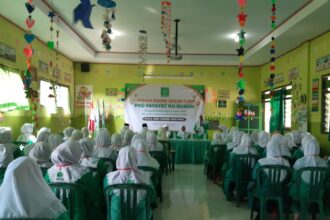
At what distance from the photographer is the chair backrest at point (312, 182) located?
12.2 ft

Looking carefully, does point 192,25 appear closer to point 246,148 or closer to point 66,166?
point 246,148

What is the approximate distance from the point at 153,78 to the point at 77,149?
8.61m

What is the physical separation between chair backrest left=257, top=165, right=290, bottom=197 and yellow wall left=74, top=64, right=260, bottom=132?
756cm

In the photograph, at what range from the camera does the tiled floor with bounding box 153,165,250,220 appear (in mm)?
4492

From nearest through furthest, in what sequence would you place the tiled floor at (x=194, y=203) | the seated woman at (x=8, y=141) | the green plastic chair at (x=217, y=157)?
the tiled floor at (x=194, y=203) < the seated woman at (x=8, y=141) < the green plastic chair at (x=217, y=157)

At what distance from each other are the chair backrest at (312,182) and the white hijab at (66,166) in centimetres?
250

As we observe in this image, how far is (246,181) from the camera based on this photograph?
498 cm

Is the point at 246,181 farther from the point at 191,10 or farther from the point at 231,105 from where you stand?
the point at 231,105

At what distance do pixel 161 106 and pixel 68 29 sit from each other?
189 inches

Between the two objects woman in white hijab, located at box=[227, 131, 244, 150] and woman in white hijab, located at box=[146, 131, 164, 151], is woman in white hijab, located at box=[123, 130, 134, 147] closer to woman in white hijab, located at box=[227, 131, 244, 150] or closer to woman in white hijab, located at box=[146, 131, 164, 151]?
woman in white hijab, located at box=[146, 131, 164, 151]

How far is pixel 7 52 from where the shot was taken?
629cm

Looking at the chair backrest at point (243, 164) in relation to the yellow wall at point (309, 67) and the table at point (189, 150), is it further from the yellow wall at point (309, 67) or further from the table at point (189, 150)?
the table at point (189, 150)

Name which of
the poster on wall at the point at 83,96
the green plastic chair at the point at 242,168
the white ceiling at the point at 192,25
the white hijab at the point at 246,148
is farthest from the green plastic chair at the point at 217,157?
the poster on wall at the point at 83,96

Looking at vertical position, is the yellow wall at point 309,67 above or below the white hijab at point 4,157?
above
